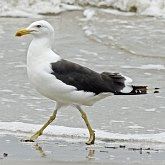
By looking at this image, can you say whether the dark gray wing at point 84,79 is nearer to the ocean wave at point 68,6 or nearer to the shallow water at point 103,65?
the shallow water at point 103,65

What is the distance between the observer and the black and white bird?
7531 mm

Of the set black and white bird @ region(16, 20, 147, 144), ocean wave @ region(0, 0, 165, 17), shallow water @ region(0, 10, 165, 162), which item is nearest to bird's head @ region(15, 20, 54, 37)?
black and white bird @ region(16, 20, 147, 144)

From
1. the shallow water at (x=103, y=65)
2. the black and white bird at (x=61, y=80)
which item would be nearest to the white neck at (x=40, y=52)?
the black and white bird at (x=61, y=80)

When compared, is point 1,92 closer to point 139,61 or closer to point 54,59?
point 54,59

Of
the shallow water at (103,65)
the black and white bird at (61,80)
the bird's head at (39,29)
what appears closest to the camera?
the black and white bird at (61,80)

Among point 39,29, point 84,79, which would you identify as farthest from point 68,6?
point 84,79

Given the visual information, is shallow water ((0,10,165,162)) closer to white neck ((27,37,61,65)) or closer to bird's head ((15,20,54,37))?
white neck ((27,37,61,65))

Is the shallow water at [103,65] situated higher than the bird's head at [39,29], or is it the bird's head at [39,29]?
the bird's head at [39,29]

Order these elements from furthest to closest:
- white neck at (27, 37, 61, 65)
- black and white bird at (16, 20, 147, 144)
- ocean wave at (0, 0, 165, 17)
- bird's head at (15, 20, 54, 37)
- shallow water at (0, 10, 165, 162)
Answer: ocean wave at (0, 0, 165, 17) → shallow water at (0, 10, 165, 162) → bird's head at (15, 20, 54, 37) → white neck at (27, 37, 61, 65) → black and white bird at (16, 20, 147, 144)

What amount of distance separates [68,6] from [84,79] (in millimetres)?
10467

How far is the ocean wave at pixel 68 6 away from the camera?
57.0 ft

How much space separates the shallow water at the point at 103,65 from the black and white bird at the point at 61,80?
0.46 m

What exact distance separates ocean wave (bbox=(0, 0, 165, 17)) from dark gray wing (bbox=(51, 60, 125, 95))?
30.7ft

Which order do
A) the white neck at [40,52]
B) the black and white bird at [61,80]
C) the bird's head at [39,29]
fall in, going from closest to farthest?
1. the black and white bird at [61,80]
2. the white neck at [40,52]
3. the bird's head at [39,29]
